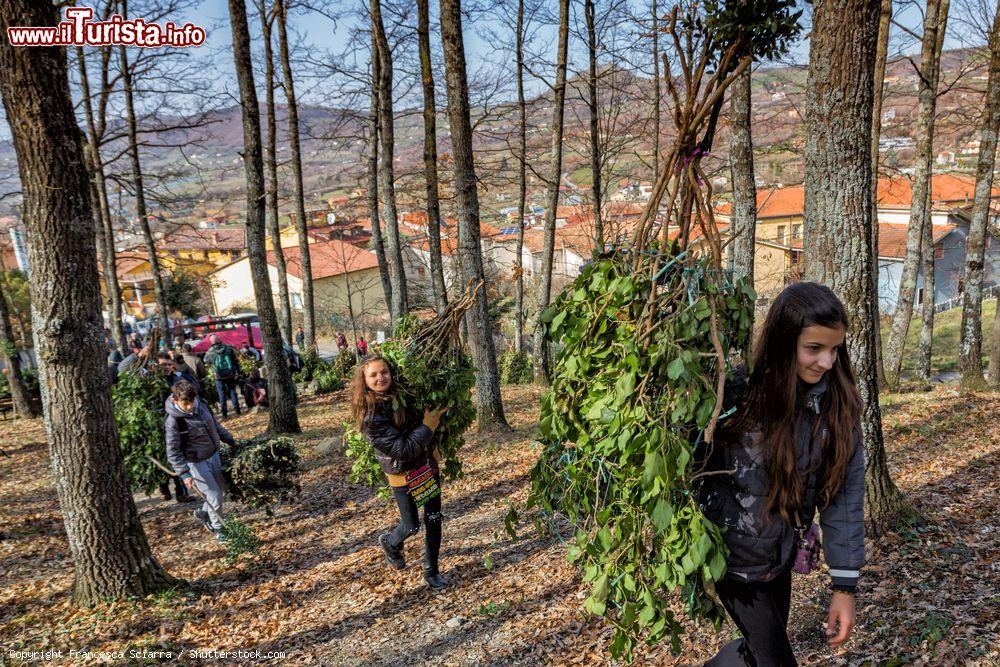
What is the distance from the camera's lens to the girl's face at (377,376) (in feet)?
13.8

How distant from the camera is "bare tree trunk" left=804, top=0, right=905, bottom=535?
367cm

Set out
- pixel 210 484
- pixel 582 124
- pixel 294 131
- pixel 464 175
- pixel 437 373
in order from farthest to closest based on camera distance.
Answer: pixel 294 131
pixel 582 124
pixel 464 175
pixel 210 484
pixel 437 373

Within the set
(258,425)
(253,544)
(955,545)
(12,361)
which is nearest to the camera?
(955,545)

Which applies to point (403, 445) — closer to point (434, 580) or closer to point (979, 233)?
point (434, 580)

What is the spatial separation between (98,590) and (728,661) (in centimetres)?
465

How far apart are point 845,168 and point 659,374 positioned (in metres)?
2.56

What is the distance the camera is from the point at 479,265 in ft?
26.1

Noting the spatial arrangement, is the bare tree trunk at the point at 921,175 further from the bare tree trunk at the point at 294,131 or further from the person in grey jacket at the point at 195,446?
the bare tree trunk at the point at 294,131

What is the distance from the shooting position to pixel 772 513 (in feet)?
6.93

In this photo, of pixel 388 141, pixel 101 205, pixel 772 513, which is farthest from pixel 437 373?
pixel 101 205

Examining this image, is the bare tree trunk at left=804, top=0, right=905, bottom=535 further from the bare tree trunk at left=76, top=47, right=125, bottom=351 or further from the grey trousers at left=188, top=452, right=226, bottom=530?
the bare tree trunk at left=76, top=47, right=125, bottom=351

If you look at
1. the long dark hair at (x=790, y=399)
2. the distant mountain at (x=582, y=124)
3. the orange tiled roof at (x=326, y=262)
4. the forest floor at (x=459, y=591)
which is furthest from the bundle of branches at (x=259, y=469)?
the orange tiled roof at (x=326, y=262)

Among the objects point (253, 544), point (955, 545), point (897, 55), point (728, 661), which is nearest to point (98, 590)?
point (253, 544)

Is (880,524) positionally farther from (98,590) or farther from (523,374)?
(523,374)
